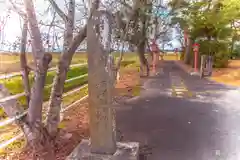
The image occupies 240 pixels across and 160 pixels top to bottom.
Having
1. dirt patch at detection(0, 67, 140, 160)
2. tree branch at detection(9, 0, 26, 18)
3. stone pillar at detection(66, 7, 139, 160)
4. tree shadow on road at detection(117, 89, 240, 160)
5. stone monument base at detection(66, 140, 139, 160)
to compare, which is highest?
tree branch at detection(9, 0, 26, 18)

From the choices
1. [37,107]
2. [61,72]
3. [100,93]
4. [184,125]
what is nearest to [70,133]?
[37,107]

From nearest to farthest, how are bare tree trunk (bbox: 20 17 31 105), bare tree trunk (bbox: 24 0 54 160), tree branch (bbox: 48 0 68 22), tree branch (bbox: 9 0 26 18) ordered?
tree branch (bbox: 9 0 26 18) < bare tree trunk (bbox: 24 0 54 160) < bare tree trunk (bbox: 20 17 31 105) < tree branch (bbox: 48 0 68 22)

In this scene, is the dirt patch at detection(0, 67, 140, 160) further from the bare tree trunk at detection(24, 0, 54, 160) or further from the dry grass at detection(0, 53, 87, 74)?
the dry grass at detection(0, 53, 87, 74)

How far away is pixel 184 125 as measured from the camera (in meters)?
5.04

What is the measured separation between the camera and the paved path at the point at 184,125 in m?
3.81

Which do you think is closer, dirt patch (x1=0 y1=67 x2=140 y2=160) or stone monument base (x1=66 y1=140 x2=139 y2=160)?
stone monument base (x1=66 y1=140 x2=139 y2=160)

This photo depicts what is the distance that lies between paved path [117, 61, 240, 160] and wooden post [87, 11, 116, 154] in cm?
92

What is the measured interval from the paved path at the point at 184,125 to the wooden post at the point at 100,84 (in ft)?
3.01

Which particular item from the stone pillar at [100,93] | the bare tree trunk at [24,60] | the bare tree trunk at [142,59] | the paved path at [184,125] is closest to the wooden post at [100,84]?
the stone pillar at [100,93]

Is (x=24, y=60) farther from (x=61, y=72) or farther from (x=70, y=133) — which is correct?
(x=70, y=133)

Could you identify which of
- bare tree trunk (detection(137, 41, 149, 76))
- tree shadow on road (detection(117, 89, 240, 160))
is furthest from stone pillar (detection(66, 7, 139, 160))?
bare tree trunk (detection(137, 41, 149, 76))

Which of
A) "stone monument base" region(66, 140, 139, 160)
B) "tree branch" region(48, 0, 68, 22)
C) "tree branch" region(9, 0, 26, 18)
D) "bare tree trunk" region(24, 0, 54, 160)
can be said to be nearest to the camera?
"stone monument base" region(66, 140, 139, 160)

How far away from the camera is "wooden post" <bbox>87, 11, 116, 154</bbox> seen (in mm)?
2719

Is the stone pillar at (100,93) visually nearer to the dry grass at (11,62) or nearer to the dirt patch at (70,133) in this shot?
the dirt patch at (70,133)
